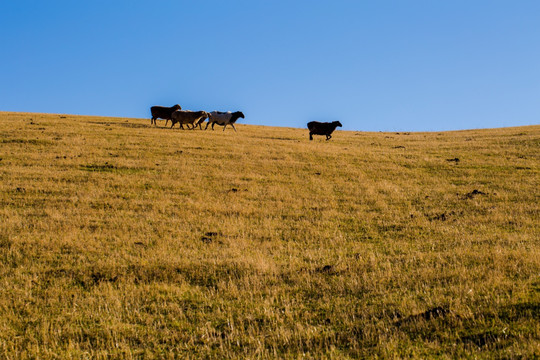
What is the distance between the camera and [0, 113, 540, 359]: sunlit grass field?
6477 millimetres

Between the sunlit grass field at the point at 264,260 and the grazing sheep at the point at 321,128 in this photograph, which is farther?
the grazing sheep at the point at 321,128

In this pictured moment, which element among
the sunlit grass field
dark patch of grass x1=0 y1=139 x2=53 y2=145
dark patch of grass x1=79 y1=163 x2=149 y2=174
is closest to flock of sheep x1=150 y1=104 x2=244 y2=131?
dark patch of grass x1=0 y1=139 x2=53 y2=145

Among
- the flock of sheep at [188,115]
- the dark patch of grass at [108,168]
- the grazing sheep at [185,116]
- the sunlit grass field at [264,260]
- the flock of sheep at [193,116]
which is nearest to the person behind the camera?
the sunlit grass field at [264,260]

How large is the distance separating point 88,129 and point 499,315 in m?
31.6

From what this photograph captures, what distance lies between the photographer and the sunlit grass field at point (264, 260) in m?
6.48

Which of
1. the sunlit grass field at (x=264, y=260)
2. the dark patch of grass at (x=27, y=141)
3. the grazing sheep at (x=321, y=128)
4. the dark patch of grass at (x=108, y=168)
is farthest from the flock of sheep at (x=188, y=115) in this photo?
the dark patch of grass at (x=108, y=168)

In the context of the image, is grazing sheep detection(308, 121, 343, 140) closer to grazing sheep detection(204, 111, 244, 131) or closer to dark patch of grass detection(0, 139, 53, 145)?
grazing sheep detection(204, 111, 244, 131)

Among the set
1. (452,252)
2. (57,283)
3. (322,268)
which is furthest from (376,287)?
(57,283)

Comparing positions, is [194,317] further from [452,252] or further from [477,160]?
[477,160]

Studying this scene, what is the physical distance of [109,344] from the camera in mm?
6586

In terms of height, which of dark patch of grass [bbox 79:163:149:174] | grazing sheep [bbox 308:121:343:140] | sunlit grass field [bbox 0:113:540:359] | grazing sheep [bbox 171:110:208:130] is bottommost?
sunlit grass field [bbox 0:113:540:359]

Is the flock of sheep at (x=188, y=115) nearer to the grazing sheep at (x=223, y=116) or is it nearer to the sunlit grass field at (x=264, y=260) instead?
the grazing sheep at (x=223, y=116)

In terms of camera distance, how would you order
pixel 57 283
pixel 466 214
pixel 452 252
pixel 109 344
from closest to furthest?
pixel 109 344 → pixel 57 283 → pixel 452 252 → pixel 466 214

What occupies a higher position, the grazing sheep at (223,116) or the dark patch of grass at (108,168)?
the grazing sheep at (223,116)
